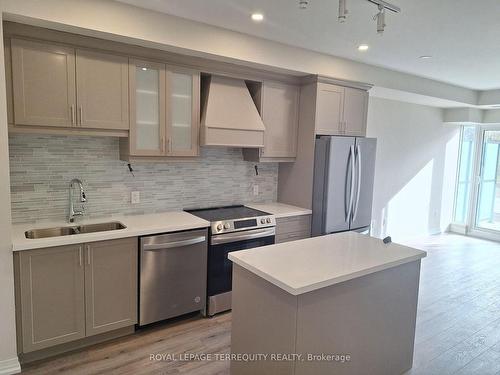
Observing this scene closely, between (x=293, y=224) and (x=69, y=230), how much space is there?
2.21 m

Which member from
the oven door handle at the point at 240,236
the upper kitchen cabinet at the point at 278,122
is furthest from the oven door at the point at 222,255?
the upper kitchen cabinet at the point at 278,122

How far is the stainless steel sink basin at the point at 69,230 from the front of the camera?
275 cm

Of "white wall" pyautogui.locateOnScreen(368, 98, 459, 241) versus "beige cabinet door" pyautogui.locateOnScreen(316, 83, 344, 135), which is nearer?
"beige cabinet door" pyautogui.locateOnScreen(316, 83, 344, 135)

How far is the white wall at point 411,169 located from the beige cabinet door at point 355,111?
106cm

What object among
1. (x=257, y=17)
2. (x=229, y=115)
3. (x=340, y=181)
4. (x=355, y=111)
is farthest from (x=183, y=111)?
(x=355, y=111)

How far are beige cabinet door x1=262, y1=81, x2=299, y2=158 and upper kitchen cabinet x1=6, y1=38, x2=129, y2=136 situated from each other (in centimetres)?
152

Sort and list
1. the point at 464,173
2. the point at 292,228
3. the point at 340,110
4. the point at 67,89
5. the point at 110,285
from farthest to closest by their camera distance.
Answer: the point at 464,173 < the point at 340,110 < the point at 292,228 < the point at 110,285 < the point at 67,89

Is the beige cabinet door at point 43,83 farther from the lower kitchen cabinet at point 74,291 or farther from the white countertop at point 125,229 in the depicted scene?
the lower kitchen cabinet at point 74,291

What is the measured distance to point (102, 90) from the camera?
2809 mm

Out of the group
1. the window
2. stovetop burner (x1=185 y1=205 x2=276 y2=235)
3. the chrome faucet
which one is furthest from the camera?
the window

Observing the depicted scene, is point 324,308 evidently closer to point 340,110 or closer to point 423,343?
point 423,343

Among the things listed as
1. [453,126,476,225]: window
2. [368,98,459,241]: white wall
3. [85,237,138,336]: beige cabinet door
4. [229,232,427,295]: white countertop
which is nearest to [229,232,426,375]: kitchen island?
[229,232,427,295]: white countertop

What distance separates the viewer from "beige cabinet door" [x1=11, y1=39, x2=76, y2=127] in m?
2.47

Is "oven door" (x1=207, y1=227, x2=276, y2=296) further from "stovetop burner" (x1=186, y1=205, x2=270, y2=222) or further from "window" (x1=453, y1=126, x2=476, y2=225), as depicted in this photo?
"window" (x1=453, y1=126, x2=476, y2=225)
